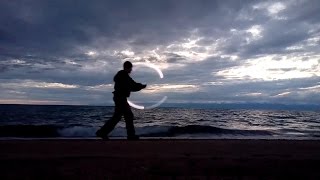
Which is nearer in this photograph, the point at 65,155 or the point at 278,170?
the point at 278,170

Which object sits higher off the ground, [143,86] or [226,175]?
[143,86]

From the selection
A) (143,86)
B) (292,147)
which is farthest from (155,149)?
(292,147)

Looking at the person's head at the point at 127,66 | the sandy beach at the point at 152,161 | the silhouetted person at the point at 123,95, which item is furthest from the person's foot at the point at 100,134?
the person's head at the point at 127,66

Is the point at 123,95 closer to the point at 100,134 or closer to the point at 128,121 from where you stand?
the point at 128,121

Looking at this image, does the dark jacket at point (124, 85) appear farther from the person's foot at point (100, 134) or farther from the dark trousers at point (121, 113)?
the person's foot at point (100, 134)

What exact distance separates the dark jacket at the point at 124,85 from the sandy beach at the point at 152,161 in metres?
1.69

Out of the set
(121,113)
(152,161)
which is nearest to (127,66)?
(121,113)

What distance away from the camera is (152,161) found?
4934 mm

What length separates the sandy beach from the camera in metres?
4.02

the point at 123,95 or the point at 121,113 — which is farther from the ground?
the point at 123,95

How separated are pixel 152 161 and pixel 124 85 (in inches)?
148

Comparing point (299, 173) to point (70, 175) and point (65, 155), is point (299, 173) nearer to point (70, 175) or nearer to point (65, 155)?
point (70, 175)

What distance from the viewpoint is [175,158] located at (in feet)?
17.4

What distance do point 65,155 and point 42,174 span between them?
1.65m
